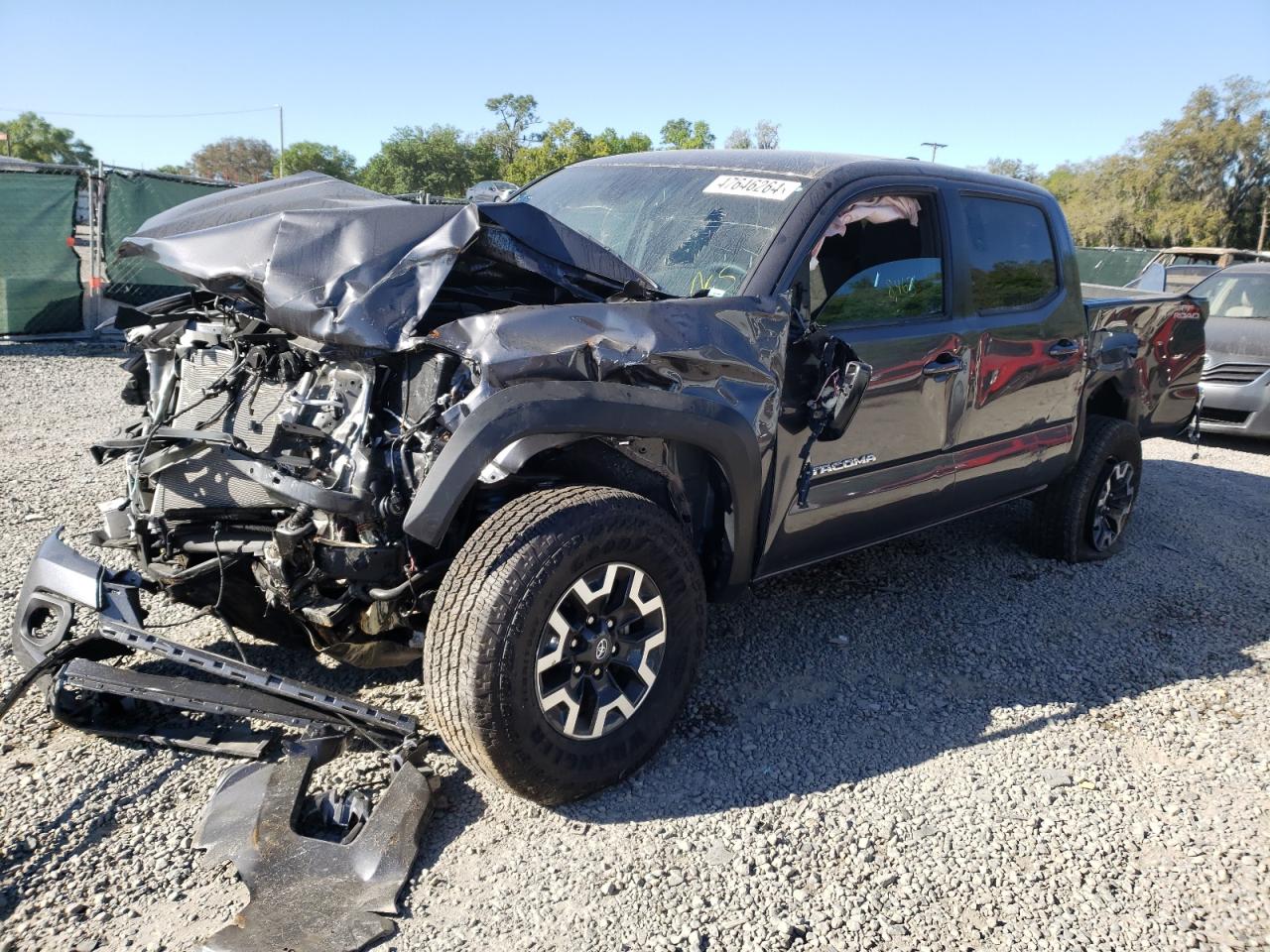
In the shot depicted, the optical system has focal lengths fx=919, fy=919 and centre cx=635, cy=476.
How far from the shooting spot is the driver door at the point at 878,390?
129 inches

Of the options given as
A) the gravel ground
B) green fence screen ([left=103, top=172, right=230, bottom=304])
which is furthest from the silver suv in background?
green fence screen ([left=103, top=172, right=230, bottom=304])

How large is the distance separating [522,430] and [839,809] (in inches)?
59.8

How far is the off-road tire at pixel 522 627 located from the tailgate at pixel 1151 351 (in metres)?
3.31

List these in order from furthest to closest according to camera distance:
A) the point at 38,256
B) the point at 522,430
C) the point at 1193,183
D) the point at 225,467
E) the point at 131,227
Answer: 1. the point at 1193,183
2. the point at 131,227
3. the point at 38,256
4. the point at 225,467
5. the point at 522,430

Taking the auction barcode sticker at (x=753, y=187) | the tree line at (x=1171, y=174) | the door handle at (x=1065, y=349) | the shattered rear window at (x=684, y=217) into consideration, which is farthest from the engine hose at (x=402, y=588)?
the tree line at (x=1171, y=174)

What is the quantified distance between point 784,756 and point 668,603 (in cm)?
72

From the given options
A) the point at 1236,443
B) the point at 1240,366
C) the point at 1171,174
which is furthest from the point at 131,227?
the point at 1171,174

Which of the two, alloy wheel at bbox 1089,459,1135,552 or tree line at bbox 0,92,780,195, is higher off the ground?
tree line at bbox 0,92,780,195

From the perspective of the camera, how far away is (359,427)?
8.59ft

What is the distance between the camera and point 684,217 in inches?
140

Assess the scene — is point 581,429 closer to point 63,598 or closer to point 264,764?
point 264,764

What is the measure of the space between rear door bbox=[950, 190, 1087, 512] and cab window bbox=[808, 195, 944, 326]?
20 cm

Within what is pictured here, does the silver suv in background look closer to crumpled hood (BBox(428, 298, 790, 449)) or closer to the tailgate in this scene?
the tailgate

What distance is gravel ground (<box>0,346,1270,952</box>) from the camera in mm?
2316
